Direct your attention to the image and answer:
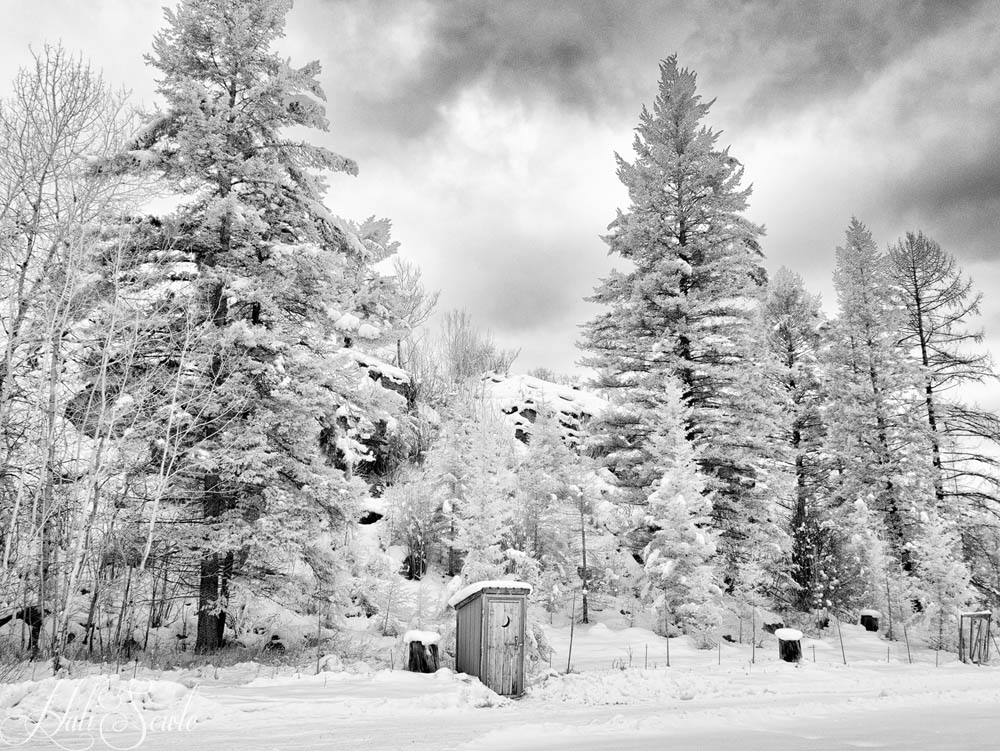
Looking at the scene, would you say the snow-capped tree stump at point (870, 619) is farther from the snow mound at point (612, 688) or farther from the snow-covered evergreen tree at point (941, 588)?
the snow mound at point (612, 688)

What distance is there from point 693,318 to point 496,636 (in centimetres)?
1050

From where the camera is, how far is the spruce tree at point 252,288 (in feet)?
33.6

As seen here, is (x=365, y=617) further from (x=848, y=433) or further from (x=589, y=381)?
(x=848, y=433)

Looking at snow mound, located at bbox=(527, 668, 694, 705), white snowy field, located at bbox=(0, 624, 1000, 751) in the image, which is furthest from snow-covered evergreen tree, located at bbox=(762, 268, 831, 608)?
snow mound, located at bbox=(527, 668, 694, 705)

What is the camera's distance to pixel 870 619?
53.7 feet

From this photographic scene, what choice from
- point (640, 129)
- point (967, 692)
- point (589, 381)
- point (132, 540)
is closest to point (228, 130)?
point (132, 540)

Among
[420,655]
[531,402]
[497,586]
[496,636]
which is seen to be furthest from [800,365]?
[420,655]

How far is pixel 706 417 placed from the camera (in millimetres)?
15828

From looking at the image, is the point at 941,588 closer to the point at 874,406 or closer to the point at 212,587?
the point at 874,406

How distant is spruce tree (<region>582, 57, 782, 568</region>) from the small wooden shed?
6.34m

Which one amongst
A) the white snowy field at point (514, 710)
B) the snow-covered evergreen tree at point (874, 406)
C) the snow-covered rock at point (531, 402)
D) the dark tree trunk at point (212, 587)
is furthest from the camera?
the snow-covered rock at point (531, 402)

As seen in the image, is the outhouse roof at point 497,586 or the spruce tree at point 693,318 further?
the spruce tree at point 693,318

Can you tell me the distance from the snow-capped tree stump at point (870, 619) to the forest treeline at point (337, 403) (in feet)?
1.70

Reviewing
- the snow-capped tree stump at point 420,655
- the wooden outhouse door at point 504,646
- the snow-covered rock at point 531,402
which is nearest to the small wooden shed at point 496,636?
the wooden outhouse door at point 504,646
